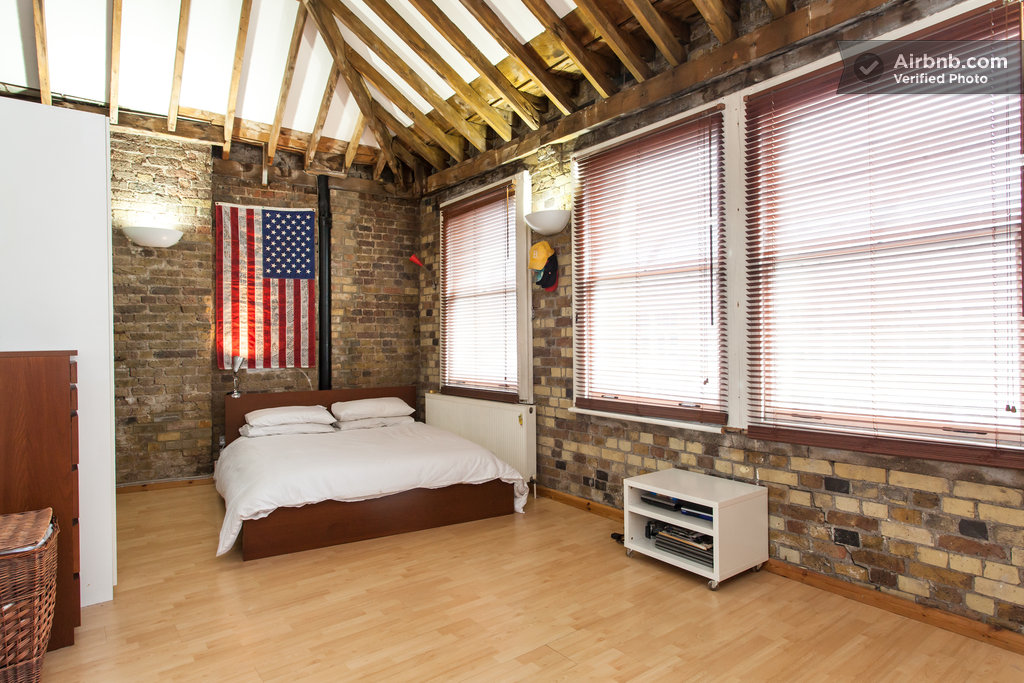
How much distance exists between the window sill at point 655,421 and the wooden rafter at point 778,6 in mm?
2255

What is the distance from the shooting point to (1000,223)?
7.75 feet

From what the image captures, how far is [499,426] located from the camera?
4.93 meters

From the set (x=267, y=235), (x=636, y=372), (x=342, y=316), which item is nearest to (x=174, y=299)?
(x=267, y=235)

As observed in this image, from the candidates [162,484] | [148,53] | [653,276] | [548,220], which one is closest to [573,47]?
[548,220]

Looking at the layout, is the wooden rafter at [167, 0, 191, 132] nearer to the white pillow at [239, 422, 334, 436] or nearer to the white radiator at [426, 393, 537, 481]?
the white pillow at [239, 422, 334, 436]

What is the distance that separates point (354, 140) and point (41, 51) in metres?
2.43

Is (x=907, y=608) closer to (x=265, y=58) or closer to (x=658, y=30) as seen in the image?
(x=658, y=30)

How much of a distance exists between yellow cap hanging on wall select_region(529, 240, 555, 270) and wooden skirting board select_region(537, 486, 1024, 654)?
8.37ft

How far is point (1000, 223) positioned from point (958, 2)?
3.20 ft

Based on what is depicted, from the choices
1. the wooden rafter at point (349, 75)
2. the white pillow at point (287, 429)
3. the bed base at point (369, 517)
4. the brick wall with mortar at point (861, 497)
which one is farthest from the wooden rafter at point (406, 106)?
the bed base at point (369, 517)

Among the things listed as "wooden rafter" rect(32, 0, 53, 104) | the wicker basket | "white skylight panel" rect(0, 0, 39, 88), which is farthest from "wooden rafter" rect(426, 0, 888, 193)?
the wicker basket

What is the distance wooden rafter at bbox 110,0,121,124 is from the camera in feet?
13.5

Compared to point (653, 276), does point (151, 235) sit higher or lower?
higher

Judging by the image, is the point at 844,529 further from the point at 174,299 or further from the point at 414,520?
the point at 174,299
